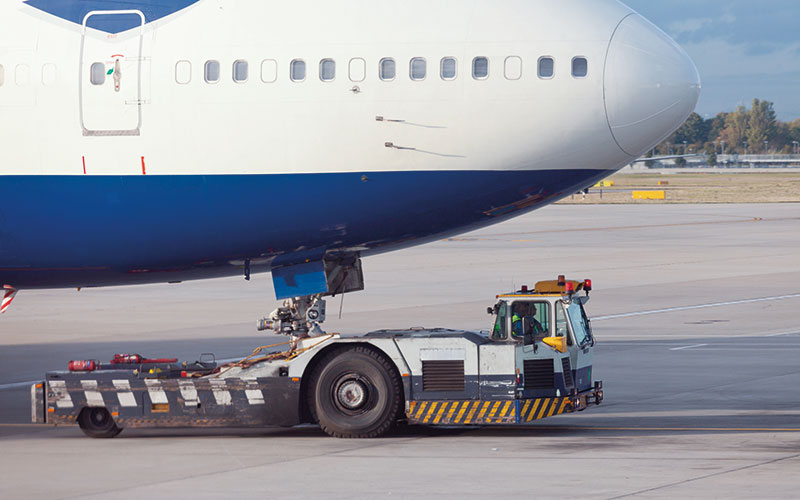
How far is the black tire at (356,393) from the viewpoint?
16.3m

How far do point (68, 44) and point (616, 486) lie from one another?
8.02m

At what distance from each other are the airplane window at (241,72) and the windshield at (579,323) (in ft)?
16.3

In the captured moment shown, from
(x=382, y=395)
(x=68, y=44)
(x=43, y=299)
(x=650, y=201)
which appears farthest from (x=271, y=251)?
(x=650, y=201)

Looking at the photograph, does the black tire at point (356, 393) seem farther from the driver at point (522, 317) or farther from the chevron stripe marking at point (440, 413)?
the driver at point (522, 317)

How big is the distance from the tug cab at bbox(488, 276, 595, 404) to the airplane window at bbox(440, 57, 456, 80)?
126 inches

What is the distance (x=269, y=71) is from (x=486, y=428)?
550 cm

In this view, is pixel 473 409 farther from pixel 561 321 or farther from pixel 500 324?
pixel 561 321

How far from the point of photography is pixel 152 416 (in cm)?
1677

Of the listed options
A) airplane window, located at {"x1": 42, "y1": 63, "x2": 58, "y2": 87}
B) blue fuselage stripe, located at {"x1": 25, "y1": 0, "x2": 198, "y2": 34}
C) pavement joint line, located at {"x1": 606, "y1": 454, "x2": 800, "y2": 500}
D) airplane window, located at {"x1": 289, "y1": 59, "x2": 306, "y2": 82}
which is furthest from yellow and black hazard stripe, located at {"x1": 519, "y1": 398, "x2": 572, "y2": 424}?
airplane window, located at {"x1": 42, "y1": 63, "x2": 58, "y2": 87}

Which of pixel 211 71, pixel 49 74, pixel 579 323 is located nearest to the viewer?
pixel 211 71

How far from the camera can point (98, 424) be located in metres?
17.2

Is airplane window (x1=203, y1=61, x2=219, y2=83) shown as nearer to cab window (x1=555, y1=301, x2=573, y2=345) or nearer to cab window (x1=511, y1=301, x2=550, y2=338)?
cab window (x1=511, y1=301, x2=550, y2=338)

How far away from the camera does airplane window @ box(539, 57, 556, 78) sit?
1514 centimetres

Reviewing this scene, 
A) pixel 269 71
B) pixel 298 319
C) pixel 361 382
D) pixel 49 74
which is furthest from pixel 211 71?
pixel 361 382
